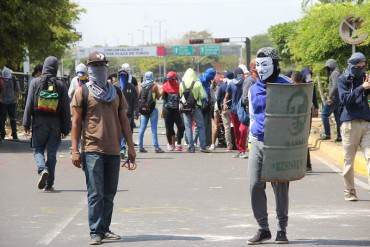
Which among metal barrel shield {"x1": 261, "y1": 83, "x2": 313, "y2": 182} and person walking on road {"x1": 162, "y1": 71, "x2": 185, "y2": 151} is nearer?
metal barrel shield {"x1": 261, "y1": 83, "x2": 313, "y2": 182}

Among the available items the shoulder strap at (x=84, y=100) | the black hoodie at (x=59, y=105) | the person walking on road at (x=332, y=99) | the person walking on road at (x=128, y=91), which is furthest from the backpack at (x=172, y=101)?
the shoulder strap at (x=84, y=100)

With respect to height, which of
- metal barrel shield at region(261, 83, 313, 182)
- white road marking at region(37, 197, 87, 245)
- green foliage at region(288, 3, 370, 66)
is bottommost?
white road marking at region(37, 197, 87, 245)

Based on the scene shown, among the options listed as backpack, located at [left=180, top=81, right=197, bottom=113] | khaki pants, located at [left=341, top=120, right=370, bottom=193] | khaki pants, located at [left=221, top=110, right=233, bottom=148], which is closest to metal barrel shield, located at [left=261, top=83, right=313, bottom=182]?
khaki pants, located at [left=341, top=120, right=370, bottom=193]

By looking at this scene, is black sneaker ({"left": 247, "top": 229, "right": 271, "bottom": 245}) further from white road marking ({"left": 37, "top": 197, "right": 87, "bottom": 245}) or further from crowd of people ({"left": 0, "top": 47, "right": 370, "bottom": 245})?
white road marking ({"left": 37, "top": 197, "right": 87, "bottom": 245})

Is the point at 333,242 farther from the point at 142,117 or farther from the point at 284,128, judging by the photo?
the point at 142,117

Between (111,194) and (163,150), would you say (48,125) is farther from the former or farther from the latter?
(163,150)

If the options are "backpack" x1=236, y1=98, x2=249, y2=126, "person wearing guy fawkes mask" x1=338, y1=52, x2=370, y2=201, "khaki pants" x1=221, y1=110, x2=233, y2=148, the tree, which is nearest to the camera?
"person wearing guy fawkes mask" x1=338, y1=52, x2=370, y2=201

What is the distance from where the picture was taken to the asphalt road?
886 centimetres

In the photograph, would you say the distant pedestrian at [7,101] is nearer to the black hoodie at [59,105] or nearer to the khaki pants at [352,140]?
the black hoodie at [59,105]

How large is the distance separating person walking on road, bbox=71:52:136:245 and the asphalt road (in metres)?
0.33

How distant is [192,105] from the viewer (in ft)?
63.0

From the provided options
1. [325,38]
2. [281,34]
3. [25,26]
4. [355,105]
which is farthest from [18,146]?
[281,34]

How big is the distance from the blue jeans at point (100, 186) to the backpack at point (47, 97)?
3.82 metres

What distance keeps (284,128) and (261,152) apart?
38cm
